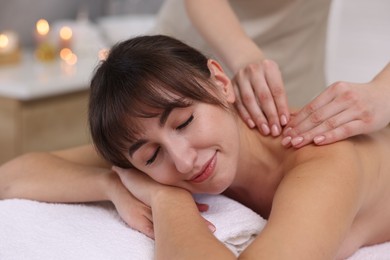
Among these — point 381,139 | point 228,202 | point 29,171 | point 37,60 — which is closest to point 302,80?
point 381,139

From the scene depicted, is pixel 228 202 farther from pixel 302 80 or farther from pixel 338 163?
pixel 302 80

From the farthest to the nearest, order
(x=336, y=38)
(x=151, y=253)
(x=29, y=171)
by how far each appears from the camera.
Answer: (x=336, y=38)
(x=29, y=171)
(x=151, y=253)

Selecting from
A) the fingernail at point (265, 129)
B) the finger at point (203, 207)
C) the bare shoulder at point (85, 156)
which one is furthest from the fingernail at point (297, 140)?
the bare shoulder at point (85, 156)

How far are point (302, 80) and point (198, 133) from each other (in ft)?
3.14

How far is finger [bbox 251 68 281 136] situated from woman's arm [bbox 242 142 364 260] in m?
0.16

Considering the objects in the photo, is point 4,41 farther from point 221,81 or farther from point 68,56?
point 221,81

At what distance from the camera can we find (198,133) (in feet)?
4.33

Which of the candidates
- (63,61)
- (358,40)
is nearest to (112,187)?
(358,40)

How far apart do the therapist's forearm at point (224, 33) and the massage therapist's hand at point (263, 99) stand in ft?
0.29

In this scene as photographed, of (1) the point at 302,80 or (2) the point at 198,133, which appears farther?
(1) the point at 302,80

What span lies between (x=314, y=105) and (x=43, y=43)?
8.28 feet

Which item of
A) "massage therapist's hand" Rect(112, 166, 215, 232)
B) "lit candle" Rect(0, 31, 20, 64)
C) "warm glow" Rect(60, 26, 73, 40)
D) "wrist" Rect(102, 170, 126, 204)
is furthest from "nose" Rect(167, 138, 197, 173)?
"warm glow" Rect(60, 26, 73, 40)

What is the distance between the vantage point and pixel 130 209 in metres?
1.39

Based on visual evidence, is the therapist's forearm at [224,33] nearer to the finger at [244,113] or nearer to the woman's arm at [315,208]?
the finger at [244,113]
